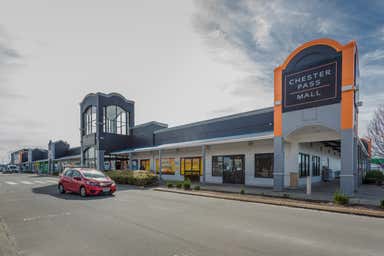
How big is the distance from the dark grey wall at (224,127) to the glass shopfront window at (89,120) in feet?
39.8

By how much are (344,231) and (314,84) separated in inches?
364

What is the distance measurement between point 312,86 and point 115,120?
2838cm

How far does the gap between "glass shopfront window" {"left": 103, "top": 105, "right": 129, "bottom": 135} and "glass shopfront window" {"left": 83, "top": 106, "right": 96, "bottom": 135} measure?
1834mm

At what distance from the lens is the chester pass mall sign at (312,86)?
12.9 metres

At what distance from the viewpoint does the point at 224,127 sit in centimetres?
2181

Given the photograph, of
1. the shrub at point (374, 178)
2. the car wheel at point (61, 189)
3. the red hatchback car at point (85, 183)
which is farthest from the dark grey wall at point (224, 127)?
the car wheel at point (61, 189)

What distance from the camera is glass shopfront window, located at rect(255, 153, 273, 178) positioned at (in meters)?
17.2

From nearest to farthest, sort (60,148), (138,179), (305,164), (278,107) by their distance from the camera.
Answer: (278,107), (305,164), (138,179), (60,148)

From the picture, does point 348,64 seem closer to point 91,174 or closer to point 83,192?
point 91,174

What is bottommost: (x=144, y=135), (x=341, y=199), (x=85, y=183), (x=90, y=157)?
(x=90, y=157)

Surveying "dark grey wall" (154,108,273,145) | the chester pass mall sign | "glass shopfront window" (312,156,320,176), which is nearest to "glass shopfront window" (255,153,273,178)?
"dark grey wall" (154,108,273,145)

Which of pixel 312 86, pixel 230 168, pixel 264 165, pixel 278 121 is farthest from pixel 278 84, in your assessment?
pixel 230 168

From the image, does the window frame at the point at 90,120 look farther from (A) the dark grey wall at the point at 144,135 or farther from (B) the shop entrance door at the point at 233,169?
(B) the shop entrance door at the point at 233,169

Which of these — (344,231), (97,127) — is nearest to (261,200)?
(344,231)
